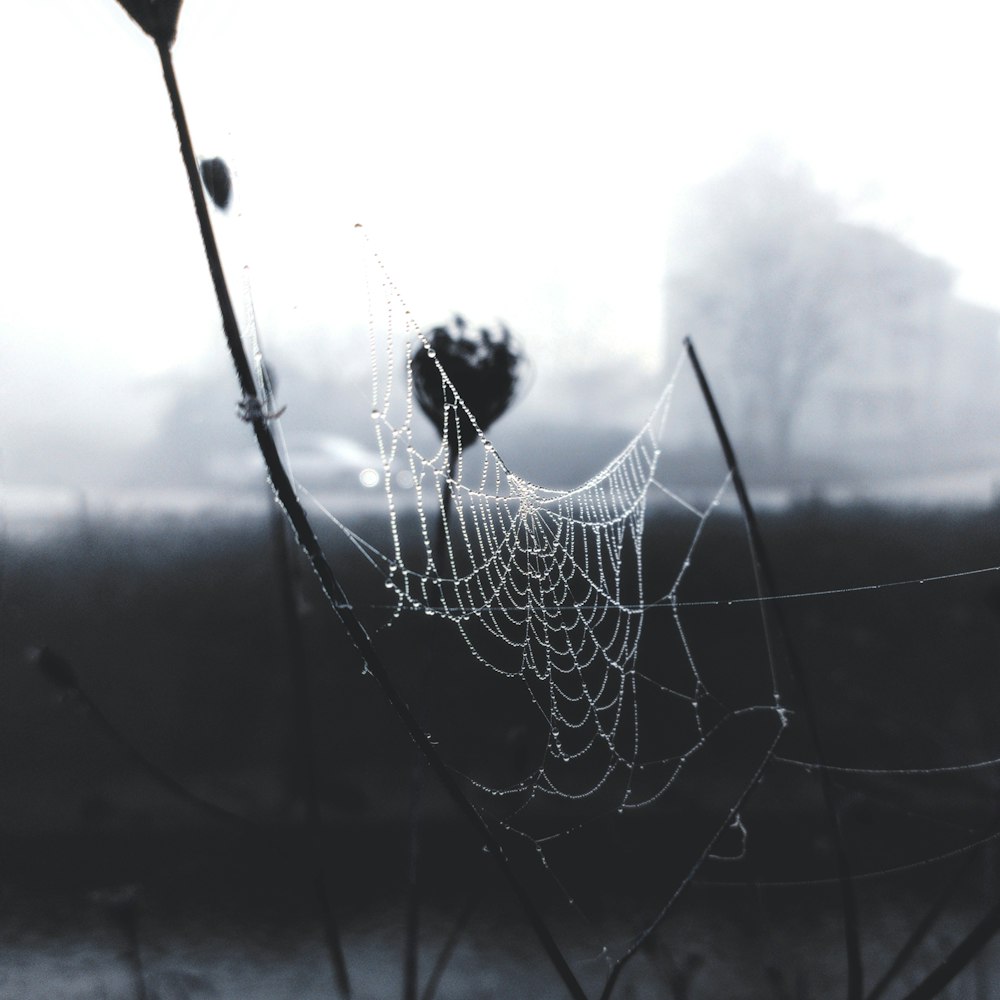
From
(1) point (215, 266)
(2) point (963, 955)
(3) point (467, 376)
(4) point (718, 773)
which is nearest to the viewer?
(1) point (215, 266)

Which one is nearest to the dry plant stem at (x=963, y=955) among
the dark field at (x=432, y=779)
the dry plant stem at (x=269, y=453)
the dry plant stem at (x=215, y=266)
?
the dry plant stem at (x=269, y=453)

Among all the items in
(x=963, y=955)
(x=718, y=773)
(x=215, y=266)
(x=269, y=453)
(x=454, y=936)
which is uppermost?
(x=215, y=266)

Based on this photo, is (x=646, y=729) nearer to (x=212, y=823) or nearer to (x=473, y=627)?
(x=473, y=627)

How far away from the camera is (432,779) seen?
4672 mm

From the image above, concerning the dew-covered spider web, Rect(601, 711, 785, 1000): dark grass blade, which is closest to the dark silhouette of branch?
the dew-covered spider web

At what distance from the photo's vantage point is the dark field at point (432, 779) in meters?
3.50

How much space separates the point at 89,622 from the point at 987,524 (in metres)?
5.33

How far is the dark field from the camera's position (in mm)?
3498

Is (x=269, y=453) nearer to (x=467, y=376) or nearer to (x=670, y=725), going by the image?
(x=467, y=376)

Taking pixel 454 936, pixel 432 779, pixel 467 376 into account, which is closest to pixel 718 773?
pixel 432 779

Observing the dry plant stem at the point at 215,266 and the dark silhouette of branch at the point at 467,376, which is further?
the dark silhouette of branch at the point at 467,376

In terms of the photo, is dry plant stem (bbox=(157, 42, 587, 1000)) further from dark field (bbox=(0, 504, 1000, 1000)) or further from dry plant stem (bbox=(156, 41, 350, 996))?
dark field (bbox=(0, 504, 1000, 1000))

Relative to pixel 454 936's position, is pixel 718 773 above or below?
below

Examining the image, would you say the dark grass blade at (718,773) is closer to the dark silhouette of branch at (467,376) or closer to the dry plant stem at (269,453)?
the dark silhouette of branch at (467,376)
